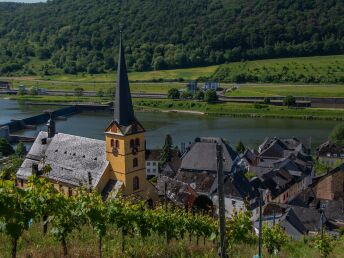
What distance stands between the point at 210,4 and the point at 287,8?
1812 cm

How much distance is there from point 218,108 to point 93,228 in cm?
5119

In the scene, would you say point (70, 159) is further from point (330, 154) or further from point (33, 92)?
point (33, 92)

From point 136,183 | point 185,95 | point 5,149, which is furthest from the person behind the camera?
point 185,95

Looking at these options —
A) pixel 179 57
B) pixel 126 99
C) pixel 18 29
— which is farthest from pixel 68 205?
pixel 18 29

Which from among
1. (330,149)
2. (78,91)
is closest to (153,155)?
(330,149)

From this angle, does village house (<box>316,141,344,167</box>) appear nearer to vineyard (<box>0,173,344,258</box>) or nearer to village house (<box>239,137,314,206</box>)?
village house (<box>239,137,314,206</box>)

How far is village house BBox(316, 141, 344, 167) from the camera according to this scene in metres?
34.3

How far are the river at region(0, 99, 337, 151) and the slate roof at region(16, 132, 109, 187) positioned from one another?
57.5 ft

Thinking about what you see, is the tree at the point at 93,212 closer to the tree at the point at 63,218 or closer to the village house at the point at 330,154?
the tree at the point at 63,218

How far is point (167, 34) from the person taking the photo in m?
108

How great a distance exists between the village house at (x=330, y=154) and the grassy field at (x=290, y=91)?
3037cm

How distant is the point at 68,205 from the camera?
993 centimetres

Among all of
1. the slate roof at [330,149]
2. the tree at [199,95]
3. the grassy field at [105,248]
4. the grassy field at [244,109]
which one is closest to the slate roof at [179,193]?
the grassy field at [105,248]

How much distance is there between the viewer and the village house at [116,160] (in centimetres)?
2034
